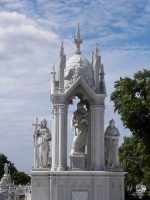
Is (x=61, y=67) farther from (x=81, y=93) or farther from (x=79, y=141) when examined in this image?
(x=79, y=141)

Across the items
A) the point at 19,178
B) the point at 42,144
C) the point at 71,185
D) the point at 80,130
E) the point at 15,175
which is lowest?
the point at 19,178

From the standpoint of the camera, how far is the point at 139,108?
A: 77.9 ft

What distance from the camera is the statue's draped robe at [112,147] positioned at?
1897 cm

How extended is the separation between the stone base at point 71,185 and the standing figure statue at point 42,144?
2.10 ft

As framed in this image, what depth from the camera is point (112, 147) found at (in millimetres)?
18984

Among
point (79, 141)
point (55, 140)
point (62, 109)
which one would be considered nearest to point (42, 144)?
point (55, 140)

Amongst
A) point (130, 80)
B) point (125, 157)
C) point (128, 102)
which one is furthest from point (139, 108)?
point (125, 157)

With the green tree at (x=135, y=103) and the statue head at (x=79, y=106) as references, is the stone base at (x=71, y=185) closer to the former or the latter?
the statue head at (x=79, y=106)

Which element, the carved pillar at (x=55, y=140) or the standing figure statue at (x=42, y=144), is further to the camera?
the standing figure statue at (x=42, y=144)

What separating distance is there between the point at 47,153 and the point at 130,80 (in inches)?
364

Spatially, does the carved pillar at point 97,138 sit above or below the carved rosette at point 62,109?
below

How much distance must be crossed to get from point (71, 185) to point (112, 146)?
2.80 m

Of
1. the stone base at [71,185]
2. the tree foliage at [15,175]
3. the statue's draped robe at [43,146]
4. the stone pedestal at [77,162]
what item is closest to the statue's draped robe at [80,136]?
the stone pedestal at [77,162]

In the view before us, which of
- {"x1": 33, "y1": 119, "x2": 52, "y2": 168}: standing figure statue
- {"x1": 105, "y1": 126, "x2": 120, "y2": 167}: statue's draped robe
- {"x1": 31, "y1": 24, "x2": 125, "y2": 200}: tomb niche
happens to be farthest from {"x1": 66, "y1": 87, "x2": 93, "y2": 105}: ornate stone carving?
{"x1": 105, "y1": 126, "x2": 120, "y2": 167}: statue's draped robe
